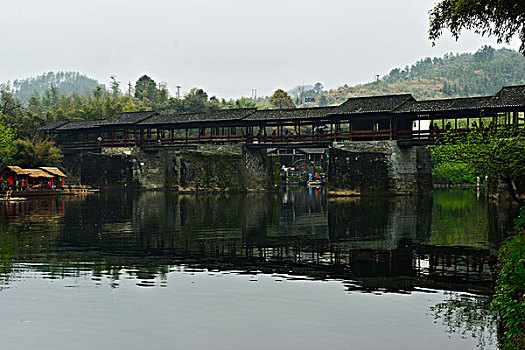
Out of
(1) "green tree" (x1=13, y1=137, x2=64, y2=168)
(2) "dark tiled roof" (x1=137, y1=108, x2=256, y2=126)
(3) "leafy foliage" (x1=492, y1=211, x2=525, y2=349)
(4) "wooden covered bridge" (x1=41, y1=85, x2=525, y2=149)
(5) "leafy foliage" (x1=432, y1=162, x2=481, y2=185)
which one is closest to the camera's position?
(3) "leafy foliage" (x1=492, y1=211, x2=525, y2=349)

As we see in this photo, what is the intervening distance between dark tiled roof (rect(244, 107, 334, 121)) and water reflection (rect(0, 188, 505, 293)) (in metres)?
20.1

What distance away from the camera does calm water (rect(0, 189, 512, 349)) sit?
8.35m

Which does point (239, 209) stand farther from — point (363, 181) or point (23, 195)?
point (23, 195)

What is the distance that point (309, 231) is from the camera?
21234 millimetres

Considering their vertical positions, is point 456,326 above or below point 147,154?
below

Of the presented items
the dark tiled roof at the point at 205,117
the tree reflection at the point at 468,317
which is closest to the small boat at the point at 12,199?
the dark tiled roof at the point at 205,117

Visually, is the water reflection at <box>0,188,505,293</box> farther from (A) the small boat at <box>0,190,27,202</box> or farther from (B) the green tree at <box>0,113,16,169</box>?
(B) the green tree at <box>0,113,16,169</box>

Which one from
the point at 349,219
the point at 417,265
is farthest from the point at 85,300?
the point at 349,219

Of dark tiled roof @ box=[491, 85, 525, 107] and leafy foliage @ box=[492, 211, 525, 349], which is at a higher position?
dark tiled roof @ box=[491, 85, 525, 107]

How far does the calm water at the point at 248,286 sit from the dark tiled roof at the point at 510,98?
58.3 feet

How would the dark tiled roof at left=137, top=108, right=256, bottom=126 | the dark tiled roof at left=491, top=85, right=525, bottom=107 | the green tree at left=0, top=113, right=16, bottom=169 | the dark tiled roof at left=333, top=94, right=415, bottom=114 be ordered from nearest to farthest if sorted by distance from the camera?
the dark tiled roof at left=491, top=85, right=525, bottom=107 → the dark tiled roof at left=333, top=94, right=415, bottom=114 → the dark tiled roof at left=137, top=108, right=256, bottom=126 → the green tree at left=0, top=113, right=16, bottom=169

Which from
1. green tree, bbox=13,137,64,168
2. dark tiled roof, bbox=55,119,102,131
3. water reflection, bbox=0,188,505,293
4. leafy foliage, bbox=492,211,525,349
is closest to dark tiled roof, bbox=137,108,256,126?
dark tiled roof, bbox=55,119,102,131

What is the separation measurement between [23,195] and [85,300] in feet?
126

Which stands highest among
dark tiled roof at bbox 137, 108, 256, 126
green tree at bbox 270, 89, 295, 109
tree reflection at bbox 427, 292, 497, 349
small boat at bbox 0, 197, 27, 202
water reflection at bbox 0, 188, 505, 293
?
green tree at bbox 270, 89, 295, 109
